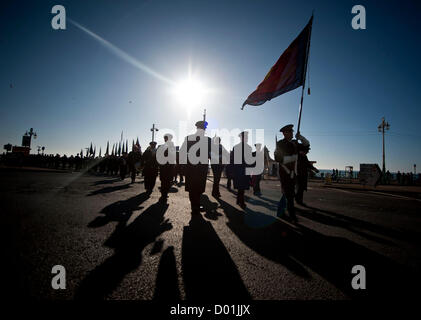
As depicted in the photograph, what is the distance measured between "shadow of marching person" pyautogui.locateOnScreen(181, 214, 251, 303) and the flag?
6.15m

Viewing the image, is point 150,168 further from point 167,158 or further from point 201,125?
point 201,125

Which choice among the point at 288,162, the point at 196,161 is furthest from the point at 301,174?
the point at 196,161

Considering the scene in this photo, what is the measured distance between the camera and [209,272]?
191cm

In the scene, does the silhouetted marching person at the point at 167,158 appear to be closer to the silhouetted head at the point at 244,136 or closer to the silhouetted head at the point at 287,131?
the silhouetted head at the point at 244,136

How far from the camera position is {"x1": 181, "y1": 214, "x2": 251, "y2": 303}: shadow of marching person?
1576 millimetres

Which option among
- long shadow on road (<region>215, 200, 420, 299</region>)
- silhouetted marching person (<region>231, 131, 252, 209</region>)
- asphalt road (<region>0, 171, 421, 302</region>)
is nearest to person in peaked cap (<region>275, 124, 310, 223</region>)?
asphalt road (<region>0, 171, 421, 302</region>)

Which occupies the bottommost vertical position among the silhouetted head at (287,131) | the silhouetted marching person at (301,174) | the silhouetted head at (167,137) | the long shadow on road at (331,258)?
the long shadow on road at (331,258)

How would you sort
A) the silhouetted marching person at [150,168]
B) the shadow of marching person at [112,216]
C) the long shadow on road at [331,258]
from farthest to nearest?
the silhouetted marching person at [150,168] < the shadow of marching person at [112,216] < the long shadow on road at [331,258]

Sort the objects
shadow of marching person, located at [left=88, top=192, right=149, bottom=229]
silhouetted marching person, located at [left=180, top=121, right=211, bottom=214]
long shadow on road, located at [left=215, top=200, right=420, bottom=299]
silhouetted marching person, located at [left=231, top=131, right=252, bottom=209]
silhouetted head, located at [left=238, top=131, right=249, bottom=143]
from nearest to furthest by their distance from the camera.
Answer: long shadow on road, located at [left=215, top=200, right=420, bottom=299]
shadow of marching person, located at [left=88, top=192, right=149, bottom=229]
silhouetted marching person, located at [left=180, top=121, right=211, bottom=214]
silhouetted marching person, located at [left=231, top=131, right=252, bottom=209]
silhouetted head, located at [left=238, top=131, right=249, bottom=143]

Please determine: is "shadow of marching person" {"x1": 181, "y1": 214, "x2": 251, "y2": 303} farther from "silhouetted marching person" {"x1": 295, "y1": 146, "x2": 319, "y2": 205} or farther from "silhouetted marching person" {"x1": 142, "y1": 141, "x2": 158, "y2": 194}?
"silhouetted marching person" {"x1": 142, "y1": 141, "x2": 158, "y2": 194}

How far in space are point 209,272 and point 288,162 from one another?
3224 millimetres

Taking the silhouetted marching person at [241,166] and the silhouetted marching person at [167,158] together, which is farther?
the silhouetted marching person at [167,158]

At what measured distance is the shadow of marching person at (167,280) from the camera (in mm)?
1530

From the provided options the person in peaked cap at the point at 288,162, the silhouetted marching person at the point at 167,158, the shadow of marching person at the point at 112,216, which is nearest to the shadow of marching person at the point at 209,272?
the shadow of marching person at the point at 112,216
